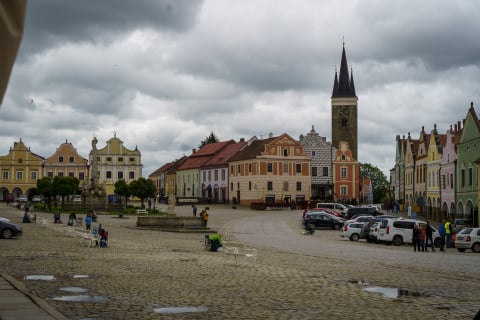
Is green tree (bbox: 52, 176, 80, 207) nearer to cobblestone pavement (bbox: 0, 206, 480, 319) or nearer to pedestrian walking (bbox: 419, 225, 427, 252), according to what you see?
cobblestone pavement (bbox: 0, 206, 480, 319)

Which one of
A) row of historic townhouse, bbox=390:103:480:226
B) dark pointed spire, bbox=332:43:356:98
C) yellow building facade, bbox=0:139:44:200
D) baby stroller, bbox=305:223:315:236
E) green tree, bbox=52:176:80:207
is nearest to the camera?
baby stroller, bbox=305:223:315:236

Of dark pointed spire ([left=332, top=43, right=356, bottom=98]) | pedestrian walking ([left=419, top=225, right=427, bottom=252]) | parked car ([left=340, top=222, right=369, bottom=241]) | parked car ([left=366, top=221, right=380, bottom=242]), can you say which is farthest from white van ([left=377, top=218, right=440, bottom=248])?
dark pointed spire ([left=332, top=43, right=356, bottom=98])

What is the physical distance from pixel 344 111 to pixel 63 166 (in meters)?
53.3

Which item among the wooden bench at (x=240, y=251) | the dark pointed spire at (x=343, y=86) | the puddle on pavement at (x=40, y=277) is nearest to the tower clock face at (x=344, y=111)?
the dark pointed spire at (x=343, y=86)

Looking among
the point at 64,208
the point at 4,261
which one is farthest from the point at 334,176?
the point at 4,261

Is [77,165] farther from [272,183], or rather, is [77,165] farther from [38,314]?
[38,314]

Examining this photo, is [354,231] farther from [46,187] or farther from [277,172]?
[277,172]

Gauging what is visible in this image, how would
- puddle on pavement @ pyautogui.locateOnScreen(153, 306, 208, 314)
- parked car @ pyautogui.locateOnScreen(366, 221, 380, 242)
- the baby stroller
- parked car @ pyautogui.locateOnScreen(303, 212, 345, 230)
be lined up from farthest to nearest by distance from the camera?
1. parked car @ pyautogui.locateOnScreen(303, 212, 345, 230)
2. the baby stroller
3. parked car @ pyautogui.locateOnScreen(366, 221, 380, 242)
4. puddle on pavement @ pyautogui.locateOnScreen(153, 306, 208, 314)

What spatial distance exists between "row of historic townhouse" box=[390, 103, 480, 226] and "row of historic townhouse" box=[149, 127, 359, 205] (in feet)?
44.9

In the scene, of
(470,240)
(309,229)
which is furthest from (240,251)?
(309,229)

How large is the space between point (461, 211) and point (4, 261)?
148 ft

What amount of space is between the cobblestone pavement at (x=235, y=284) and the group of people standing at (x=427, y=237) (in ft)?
20.1

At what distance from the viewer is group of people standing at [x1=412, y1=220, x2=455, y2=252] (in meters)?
33.3

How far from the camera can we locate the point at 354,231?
4206 cm
